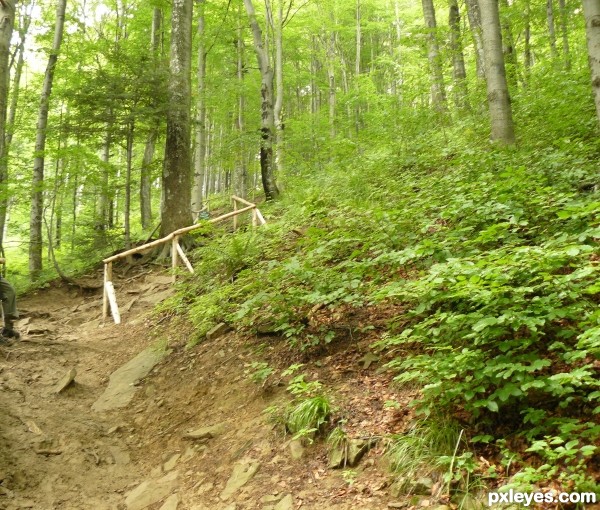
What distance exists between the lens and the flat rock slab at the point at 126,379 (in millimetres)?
5527

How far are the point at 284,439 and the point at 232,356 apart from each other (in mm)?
1881

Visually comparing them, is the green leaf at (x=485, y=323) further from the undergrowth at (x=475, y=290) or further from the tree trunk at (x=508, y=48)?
the tree trunk at (x=508, y=48)

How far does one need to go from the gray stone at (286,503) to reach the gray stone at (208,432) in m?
1.28

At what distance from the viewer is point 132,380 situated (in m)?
5.95

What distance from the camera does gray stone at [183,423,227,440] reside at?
414 centimetres

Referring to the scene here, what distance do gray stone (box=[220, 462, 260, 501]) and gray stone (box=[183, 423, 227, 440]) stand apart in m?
0.63

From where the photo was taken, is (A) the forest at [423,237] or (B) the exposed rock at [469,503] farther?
(A) the forest at [423,237]

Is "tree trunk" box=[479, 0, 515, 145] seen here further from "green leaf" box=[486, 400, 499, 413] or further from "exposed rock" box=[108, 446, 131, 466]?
"exposed rock" box=[108, 446, 131, 466]

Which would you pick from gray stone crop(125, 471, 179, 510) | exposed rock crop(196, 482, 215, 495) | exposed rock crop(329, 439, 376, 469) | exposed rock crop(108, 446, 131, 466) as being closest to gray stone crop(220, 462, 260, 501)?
exposed rock crop(196, 482, 215, 495)

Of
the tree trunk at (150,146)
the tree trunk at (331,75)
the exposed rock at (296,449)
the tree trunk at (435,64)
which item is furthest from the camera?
the tree trunk at (331,75)

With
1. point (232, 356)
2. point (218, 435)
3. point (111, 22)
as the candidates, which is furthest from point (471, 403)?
point (111, 22)

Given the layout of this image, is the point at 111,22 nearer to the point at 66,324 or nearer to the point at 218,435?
the point at 66,324

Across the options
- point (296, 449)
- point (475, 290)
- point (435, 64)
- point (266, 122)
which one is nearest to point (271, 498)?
point (296, 449)

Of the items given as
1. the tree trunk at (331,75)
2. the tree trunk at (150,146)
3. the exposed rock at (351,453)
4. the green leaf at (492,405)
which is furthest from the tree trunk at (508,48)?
the exposed rock at (351,453)
